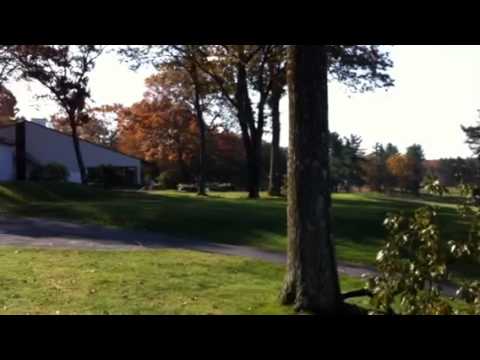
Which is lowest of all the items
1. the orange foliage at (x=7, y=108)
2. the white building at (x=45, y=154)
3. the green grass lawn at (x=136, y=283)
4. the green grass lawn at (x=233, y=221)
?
the green grass lawn at (x=136, y=283)

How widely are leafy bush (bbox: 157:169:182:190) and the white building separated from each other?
81.1 inches

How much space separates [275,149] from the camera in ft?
134

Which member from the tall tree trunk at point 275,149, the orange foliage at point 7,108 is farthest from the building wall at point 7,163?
the tall tree trunk at point 275,149

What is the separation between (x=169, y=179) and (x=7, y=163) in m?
19.0

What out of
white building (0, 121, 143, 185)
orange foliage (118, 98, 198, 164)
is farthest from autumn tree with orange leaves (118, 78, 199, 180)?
white building (0, 121, 143, 185)

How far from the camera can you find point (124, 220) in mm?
20672

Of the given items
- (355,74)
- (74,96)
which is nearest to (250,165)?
(355,74)

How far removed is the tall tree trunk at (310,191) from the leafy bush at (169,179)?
51.0 meters

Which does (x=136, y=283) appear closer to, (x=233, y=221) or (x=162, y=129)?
(x=233, y=221)

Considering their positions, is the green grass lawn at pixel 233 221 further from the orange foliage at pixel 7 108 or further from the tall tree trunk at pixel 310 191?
the orange foliage at pixel 7 108

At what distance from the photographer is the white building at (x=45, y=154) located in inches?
1727

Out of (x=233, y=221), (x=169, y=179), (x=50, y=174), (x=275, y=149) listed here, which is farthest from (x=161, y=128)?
(x=233, y=221)
